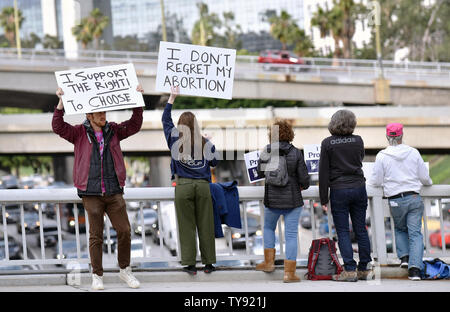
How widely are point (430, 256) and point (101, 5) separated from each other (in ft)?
321

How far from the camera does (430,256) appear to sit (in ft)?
28.3

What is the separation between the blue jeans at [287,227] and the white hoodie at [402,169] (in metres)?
1.15

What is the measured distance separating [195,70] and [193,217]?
5.73ft

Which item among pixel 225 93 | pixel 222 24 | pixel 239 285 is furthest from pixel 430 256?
pixel 222 24

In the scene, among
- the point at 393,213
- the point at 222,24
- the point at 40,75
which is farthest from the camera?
the point at 222,24

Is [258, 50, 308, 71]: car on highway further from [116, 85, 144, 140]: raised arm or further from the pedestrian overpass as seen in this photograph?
[116, 85, 144, 140]: raised arm

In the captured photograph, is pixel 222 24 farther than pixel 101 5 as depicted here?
Yes

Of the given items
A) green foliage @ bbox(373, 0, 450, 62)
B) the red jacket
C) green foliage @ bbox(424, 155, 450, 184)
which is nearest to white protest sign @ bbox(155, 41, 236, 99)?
the red jacket

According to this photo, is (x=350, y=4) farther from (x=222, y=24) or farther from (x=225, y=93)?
(x=225, y=93)

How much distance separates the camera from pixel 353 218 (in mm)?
8109

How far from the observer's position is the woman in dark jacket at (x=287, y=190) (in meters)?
7.95

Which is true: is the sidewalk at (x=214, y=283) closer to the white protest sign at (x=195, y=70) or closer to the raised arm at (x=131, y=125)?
the raised arm at (x=131, y=125)

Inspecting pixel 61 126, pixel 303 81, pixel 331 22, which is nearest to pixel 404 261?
pixel 61 126

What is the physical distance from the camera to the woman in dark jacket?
795cm
